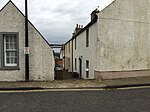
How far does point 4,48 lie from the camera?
16.9 meters

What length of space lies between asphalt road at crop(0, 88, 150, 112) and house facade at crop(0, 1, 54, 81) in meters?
5.28

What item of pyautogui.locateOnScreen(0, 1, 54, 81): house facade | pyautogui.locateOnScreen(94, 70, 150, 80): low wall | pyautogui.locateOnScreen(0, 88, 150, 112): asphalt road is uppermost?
pyautogui.locateOnScreen(0, 1, 54, 81): house facade

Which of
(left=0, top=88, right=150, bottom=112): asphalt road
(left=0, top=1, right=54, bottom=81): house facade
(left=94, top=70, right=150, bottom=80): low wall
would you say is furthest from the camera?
(left=94, top=70, right=150, bottom=80): low wall

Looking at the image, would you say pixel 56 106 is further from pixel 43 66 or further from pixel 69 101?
pixel 43 66

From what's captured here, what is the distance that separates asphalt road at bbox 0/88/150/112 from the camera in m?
8.85

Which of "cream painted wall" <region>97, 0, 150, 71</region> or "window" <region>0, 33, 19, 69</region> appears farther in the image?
"cream painted wall" <region>97, 0, 150, 71</region>

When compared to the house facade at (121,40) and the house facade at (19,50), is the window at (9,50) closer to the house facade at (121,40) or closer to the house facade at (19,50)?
the house facade at (19,50)

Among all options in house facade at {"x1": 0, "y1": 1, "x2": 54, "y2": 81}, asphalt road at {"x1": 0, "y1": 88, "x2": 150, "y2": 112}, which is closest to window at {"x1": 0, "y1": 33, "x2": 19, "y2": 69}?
house facade at {"x1": 0, "y1": 1, "x2": 54, "y2": 81}

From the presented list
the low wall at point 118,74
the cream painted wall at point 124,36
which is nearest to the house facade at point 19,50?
the low wall at point 118,74

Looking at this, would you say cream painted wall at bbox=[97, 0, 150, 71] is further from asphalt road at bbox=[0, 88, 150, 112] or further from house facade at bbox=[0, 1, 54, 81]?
asphalt road at bbox=[0, 88, 150, 112]

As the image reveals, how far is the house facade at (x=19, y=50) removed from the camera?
16.8 meters

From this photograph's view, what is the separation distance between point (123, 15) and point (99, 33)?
2.20 meters

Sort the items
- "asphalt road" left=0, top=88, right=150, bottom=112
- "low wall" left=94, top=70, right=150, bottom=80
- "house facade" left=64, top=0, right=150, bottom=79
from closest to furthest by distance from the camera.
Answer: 1. "asphalt road" left=0, top=88, right=150, bottom=112
2. "low wall" left=94, top=70, right=150, bottom=80
3. "house facade" left=64, top=0, right=150, bottom=79

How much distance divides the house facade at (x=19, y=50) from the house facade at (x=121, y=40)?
3471 mm
